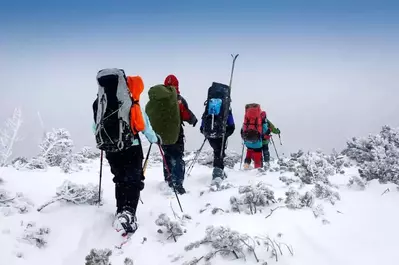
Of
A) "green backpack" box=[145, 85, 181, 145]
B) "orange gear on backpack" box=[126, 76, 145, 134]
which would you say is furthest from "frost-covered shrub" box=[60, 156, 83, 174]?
"orange gear on backpack" box=[126, 76, 145, 134]

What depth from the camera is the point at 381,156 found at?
7262 mm

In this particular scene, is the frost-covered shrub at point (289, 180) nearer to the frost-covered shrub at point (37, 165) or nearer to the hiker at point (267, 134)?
the hiker at point (267, 134)

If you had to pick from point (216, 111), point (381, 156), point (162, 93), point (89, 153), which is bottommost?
point (89, 153)

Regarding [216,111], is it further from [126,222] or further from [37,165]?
[37,165]

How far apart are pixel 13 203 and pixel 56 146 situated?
561cm

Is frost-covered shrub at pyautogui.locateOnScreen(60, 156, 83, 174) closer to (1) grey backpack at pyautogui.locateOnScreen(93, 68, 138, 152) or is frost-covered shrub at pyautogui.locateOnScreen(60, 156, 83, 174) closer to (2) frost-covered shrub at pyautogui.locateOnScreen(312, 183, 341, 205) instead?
(1) grey backpack at pyautogui.locateOnScreen(93, 68, 138, 152)

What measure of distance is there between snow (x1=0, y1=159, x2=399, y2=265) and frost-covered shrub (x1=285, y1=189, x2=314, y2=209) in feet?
0.33

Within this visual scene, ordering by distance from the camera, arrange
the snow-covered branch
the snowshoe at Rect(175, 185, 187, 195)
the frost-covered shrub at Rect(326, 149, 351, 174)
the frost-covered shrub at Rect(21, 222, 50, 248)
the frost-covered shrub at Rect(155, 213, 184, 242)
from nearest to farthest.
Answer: the frost-covered shrub at Rect(21, 222, 50, 248) < the frost-covered shrub at Rect(155, 213, 184, 242) < the snowshoe at Rect(175, 185, 187, 195) < the frost-covered shrub at Rect(326, 149, 351, 174) < the snow-covered branch

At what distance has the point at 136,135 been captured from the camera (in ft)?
18.6

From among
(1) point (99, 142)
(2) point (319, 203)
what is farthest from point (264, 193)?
(1) point (99, 142)

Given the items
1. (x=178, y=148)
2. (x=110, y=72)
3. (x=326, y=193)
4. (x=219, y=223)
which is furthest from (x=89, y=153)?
(x=326, y=193)

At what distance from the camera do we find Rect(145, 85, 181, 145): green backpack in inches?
287

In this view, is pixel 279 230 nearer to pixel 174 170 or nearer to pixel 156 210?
pixel 156 210

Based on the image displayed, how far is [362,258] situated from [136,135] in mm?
3718
